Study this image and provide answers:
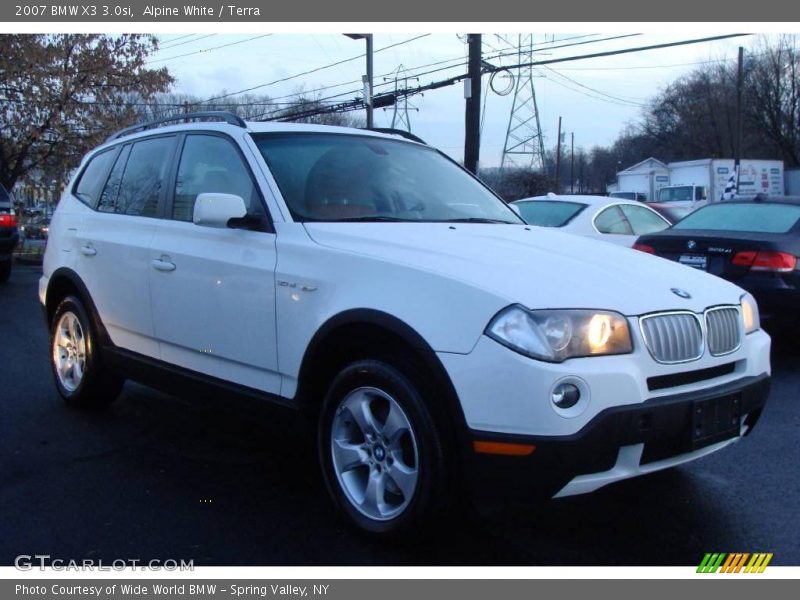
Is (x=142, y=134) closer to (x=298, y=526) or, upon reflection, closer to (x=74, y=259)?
(x=74, y=259)

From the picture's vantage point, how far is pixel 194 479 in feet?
13.6

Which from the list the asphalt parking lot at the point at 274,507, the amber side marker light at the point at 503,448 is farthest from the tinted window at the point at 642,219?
the amber side marker light at the point at 503,448

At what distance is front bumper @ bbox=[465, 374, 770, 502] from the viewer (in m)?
2.83

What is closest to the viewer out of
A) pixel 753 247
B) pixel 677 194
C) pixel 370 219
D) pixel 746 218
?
pixel 370 219

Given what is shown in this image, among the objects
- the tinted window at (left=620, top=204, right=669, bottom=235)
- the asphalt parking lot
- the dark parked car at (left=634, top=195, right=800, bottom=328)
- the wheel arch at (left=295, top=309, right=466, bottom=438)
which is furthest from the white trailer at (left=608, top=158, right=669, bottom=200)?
the wheel arch at (left=295, top=309, right=466, bottom=438)

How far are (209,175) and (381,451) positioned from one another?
1.96 meters

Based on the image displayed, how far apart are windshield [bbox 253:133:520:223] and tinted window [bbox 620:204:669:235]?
5612 millimetres

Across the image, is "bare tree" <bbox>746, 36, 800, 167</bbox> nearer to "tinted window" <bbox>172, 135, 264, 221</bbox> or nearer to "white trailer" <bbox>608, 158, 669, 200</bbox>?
"white trailer" <bbox>608, 158, 669, 200</bbox>

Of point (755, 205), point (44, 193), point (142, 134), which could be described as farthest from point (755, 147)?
point (142, 134)

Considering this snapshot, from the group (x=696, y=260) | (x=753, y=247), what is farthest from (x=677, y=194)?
(x=753, y=247)

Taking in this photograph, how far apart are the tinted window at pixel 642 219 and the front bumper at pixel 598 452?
7184mm

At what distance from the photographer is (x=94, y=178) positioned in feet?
18.5

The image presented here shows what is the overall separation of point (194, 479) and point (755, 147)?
62.3 metres

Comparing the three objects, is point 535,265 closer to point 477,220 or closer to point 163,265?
point 477,220
